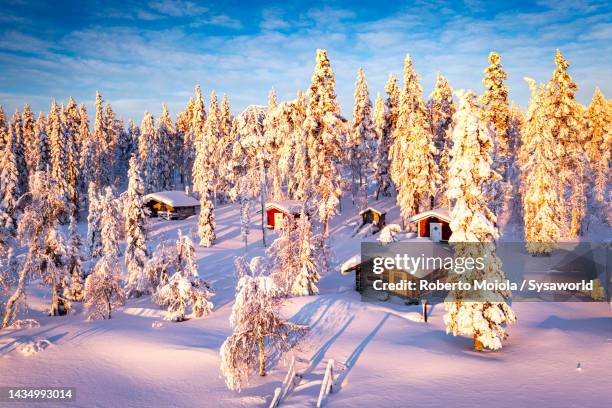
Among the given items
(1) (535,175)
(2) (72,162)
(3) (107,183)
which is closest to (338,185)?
(1) (535,175)

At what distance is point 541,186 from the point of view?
3441cm

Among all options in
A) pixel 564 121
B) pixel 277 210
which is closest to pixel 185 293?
pixel 277 210

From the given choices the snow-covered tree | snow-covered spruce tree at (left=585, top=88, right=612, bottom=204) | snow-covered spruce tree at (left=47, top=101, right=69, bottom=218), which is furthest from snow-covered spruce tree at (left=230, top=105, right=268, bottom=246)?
snow-covered spruce tree at (left=585, top=88, right=612, bottom=204)

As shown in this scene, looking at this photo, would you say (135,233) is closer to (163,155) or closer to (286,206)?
(286,206)

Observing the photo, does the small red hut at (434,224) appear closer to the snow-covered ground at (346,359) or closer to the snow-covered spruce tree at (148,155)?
the snow-covered ground at (346,359)

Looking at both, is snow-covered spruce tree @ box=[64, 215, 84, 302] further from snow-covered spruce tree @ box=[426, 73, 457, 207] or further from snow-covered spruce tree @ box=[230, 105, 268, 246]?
snow-covered spruce tree @ box=[426, 73, 457, 207]

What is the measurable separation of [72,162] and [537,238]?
207 ft

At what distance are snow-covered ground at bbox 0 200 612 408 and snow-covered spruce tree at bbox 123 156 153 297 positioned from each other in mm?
4505

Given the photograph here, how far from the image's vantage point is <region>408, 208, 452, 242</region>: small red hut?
130 feet

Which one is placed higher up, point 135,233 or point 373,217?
point 373,217

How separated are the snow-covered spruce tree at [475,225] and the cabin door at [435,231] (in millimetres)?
22141

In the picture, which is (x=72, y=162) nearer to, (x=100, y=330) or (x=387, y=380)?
(x=100, y=330)

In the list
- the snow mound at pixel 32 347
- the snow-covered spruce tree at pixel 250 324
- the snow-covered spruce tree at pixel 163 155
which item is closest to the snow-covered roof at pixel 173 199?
the snow-covered spruce tree at pixel 163 155

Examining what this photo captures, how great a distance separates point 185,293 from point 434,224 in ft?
86.4
